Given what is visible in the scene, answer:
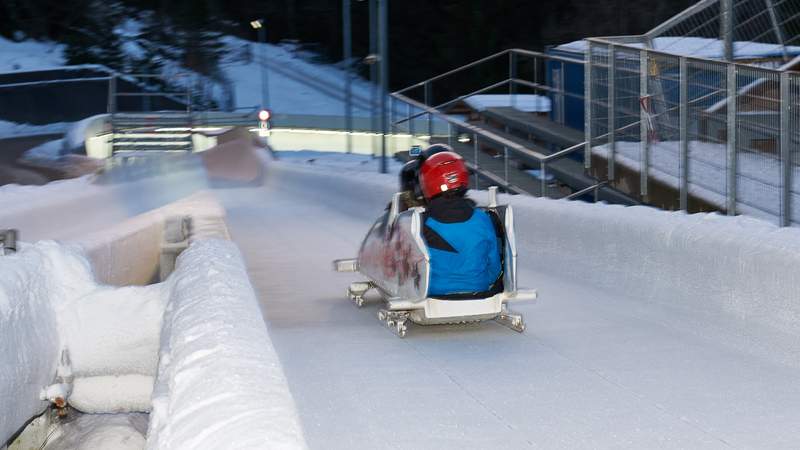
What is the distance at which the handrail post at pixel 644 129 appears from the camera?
34.9 ft

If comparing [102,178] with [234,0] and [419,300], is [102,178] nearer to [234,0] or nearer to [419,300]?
[419,300]

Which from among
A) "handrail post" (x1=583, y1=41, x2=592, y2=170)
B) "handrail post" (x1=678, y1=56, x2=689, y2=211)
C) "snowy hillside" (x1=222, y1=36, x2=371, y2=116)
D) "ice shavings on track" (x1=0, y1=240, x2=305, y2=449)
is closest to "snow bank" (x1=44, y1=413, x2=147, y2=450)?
"ice shavings on track" (x1=0, y1=240, x2=305, y2=449)

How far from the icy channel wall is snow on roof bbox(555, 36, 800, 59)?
4.07m

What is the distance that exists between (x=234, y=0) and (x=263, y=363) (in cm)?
5063

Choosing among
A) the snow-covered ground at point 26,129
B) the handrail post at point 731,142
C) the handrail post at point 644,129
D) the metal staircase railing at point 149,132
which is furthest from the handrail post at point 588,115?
the snow-covered ground at point 26,129

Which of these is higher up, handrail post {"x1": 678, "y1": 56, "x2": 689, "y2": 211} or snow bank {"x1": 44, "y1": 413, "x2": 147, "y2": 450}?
handrail post {"x1": 678, "y1": 56, "x2": 689, "y2": 211}

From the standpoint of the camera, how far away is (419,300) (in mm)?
6844

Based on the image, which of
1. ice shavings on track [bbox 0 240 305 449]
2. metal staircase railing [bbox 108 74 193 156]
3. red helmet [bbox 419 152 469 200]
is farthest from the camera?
metal staircase railing [bbox 108 74 193 156]

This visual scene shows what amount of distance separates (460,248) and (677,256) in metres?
1.47

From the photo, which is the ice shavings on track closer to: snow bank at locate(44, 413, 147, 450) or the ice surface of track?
snow bank at locate(44, 413, 147, 450)

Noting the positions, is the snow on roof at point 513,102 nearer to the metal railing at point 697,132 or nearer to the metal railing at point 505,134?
the metal railing at point 505,134

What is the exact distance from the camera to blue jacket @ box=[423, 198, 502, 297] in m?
6.92

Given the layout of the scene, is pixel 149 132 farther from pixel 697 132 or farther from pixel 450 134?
pixel 697 132

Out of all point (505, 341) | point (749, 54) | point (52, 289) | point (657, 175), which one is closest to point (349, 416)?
point (505, 341)
